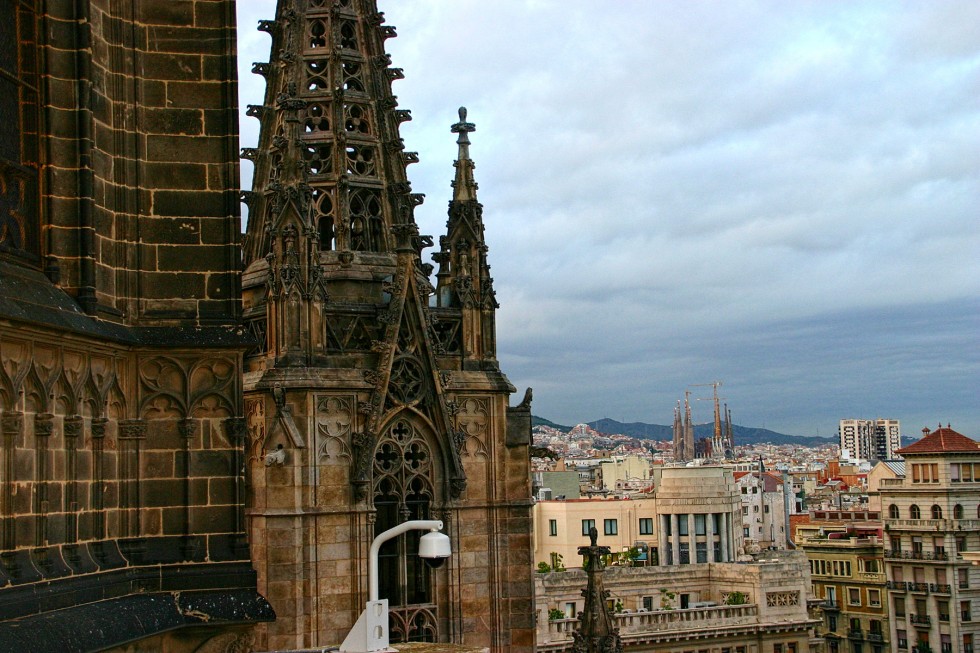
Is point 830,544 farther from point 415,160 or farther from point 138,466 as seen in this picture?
point 138,466

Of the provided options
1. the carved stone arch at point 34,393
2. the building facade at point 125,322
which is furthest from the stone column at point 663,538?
the carved stone arch at point 34,393

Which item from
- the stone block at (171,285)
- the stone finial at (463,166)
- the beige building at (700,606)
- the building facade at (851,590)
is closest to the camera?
the stone block at (171,285)

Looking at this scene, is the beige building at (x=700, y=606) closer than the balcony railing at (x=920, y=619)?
Yes

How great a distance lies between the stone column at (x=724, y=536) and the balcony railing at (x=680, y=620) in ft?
59.4

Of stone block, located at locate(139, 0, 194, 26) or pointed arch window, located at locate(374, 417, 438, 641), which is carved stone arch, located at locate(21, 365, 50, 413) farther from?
pointed arch window, located at locate(374, 417, 438, 641)

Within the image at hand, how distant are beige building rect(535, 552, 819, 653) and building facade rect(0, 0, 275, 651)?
50049mm

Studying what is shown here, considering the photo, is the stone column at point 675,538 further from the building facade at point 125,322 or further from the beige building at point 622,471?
the beige building at point 622,471

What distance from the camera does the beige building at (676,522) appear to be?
94.3 m

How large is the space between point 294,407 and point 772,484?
139 m

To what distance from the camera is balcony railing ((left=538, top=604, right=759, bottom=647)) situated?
6888 centimetres

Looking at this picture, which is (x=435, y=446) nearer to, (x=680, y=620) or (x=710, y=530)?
(x=680, y=620)

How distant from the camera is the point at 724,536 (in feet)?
309

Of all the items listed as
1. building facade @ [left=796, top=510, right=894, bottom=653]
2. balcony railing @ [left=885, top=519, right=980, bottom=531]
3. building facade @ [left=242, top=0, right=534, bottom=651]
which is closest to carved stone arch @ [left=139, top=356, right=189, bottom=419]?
building facade @ [left=242, top=0, right=534, bottom=651]

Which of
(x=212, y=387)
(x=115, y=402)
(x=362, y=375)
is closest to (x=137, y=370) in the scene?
(x=115, y=402)
